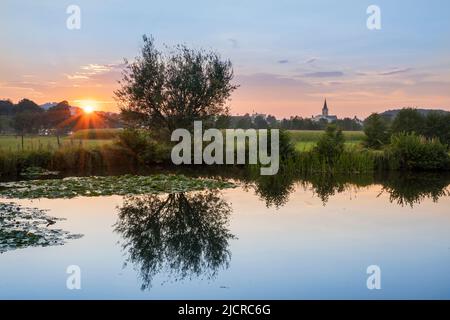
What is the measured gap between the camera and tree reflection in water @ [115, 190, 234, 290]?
22.8ft

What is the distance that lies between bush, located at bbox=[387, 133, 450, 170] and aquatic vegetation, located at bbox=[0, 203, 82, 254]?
53.6 feet

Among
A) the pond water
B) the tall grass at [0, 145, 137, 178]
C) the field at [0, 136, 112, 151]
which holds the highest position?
the field at [0, 136, 112, 151]

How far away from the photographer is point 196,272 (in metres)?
6.70

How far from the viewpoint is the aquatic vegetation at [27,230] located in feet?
26.0

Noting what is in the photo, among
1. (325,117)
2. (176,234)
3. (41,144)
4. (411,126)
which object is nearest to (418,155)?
(411,126)

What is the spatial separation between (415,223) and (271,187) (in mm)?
6241

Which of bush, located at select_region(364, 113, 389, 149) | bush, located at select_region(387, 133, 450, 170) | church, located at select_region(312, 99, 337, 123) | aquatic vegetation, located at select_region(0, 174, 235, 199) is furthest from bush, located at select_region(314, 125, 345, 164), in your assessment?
church, located at select_region(312, 99, 337, 123)

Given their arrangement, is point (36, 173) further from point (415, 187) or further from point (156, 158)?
point (415, 187)

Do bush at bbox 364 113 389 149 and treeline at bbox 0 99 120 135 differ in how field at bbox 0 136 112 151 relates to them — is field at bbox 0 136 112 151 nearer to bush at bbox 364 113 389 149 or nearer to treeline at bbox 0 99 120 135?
treeline at bbox 0 99 120 135

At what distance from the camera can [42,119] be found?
48.0 metres

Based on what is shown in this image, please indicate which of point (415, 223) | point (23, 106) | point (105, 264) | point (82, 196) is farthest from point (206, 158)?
point (23, 106)

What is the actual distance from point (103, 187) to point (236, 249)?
304 inches

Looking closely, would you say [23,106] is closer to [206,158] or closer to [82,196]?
[206,158]

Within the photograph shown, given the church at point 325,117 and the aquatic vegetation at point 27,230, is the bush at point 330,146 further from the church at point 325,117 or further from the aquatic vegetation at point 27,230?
the church at point 325,117
